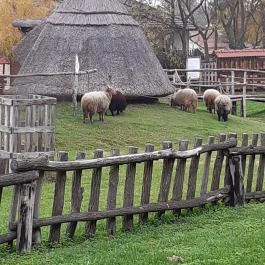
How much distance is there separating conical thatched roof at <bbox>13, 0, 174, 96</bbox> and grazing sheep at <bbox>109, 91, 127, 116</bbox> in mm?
1606

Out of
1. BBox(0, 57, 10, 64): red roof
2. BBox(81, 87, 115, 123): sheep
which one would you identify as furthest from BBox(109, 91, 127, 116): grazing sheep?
BBox(0, 57, 10, 64): red roof

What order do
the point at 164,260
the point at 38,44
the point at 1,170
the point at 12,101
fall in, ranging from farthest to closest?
the point at 38,44 → the point at 12,101 → the point at 1,170 → the point at 164,260

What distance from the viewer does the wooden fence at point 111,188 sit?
7.43 metres

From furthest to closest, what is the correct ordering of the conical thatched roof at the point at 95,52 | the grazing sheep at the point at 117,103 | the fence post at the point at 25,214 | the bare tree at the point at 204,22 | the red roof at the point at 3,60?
the bare tree at the point at 204,22
the red roof at the point at 3,60
the conical thatched roof at the point at 95,52
the grazing sheep at the point at 117,103
the fence post at the point at 25,214

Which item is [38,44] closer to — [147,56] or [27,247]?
[147,56]

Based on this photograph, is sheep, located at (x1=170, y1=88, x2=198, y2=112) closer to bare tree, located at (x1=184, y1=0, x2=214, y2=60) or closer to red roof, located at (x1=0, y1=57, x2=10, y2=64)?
red roof, located at (x1=0, y1=57, x2=10, y2=64)

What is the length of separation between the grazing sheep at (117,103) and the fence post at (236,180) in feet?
47.4

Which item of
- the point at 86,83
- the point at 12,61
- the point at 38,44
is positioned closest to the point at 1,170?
the point at 86,83

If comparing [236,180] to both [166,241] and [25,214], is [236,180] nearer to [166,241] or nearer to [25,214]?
[166,241]

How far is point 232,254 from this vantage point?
717cm

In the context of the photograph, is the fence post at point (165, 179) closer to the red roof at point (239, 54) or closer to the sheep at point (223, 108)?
the sheep at point (223, 108)

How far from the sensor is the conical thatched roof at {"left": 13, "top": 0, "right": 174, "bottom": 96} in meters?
26.6

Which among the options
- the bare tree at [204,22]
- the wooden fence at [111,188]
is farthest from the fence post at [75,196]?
the bare tree at [204,22]

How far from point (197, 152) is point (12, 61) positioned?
2797cm
